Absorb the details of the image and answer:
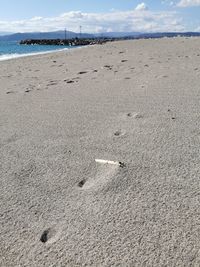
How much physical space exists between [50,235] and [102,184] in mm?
564

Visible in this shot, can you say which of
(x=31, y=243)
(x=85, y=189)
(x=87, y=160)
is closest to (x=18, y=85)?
(x=87, y=160)

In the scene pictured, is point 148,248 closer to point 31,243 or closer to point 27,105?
point 31,243

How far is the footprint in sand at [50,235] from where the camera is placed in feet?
5.84

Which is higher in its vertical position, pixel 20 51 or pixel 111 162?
pixel 111 162

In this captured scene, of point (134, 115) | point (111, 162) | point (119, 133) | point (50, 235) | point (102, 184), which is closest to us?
point (50, 235)

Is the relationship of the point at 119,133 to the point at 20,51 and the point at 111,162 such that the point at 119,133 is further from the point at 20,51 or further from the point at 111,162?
the point at 20,51

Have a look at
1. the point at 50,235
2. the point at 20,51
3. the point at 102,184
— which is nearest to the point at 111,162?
the point at 102,184

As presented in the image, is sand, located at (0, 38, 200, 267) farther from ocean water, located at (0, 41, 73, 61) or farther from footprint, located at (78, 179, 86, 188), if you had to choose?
ocean water, located at (0, 41, 73, 61)

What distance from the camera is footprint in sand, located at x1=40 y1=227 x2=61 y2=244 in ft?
5.84

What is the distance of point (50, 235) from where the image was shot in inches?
71.6

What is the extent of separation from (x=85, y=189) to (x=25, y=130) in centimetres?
147

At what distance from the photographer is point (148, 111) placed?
3.84 metres

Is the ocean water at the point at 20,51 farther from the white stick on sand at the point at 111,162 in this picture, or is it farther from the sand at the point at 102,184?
the white stick on sand at the point at 111,162

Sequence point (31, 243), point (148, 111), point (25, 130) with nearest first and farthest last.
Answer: point (31, 243) → point (25, 130) → point (148, 111)
